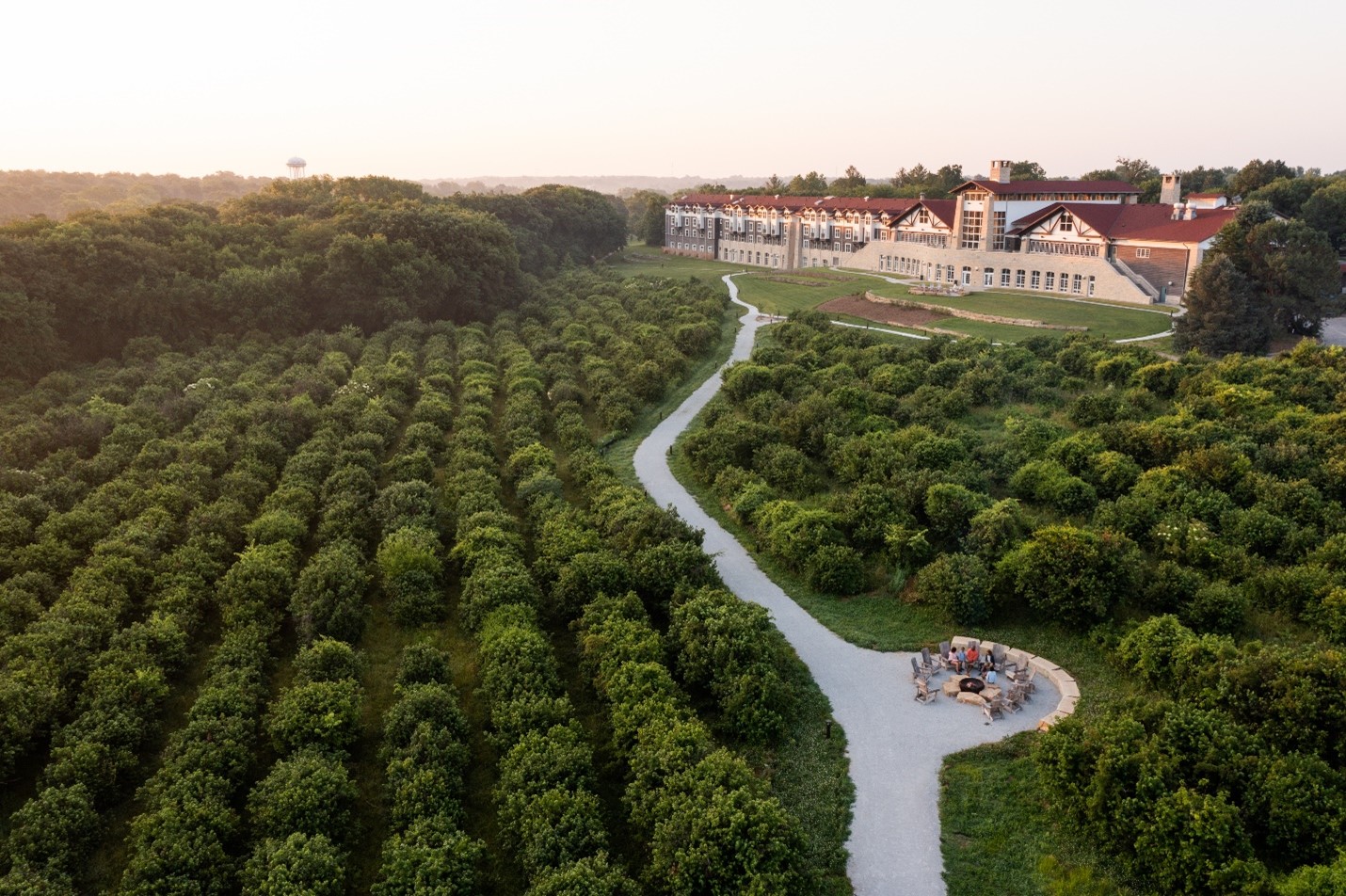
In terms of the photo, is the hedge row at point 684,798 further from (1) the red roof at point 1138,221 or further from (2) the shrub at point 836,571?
(1) the red roof at point 1138,221

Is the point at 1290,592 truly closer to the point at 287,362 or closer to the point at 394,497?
the point at 394,497

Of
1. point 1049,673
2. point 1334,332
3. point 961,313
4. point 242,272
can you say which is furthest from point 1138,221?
point 242,272

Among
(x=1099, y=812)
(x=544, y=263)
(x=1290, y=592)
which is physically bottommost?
(x=1099, y=812)

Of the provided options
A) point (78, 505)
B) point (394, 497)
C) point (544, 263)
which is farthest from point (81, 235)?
point (544, 263)

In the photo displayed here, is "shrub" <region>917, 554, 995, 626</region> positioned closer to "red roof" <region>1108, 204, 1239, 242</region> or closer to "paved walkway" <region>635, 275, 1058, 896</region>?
"paved walkway" <region>635, 275, 1058, 896</region>

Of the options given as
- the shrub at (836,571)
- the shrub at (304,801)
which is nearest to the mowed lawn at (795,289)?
the shrub at (836,571)

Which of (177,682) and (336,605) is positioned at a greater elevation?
(336,605)
